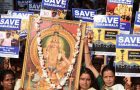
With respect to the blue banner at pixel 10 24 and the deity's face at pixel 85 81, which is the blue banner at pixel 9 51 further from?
the deity's face at pixel 85 81

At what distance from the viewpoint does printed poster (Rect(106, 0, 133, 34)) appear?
2.56m

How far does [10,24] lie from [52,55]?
35 centimetres

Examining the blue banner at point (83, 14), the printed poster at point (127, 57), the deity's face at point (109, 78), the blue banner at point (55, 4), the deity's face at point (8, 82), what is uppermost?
the blue banner at point (55, 4)

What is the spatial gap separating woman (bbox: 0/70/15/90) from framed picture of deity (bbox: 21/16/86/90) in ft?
0.29

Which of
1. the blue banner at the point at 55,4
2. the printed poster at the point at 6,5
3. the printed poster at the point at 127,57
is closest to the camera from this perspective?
the printed poster at the point at 127,57

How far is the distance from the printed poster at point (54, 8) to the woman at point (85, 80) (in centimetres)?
48

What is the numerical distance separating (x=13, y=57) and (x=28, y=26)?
0.22m

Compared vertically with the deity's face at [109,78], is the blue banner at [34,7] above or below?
above

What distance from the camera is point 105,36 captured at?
7.38ft

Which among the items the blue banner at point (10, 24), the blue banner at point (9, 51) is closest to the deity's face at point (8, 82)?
the blue banner at point (9, 51)

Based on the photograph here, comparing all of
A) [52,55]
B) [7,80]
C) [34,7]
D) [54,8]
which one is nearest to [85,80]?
[52,55]

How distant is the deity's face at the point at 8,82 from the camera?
229 cm

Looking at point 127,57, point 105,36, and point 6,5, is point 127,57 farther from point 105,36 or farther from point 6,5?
point 6,5

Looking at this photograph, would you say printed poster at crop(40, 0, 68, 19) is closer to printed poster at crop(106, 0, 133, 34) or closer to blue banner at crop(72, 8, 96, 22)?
blue banner at crop(72, 8, 96, 22)
